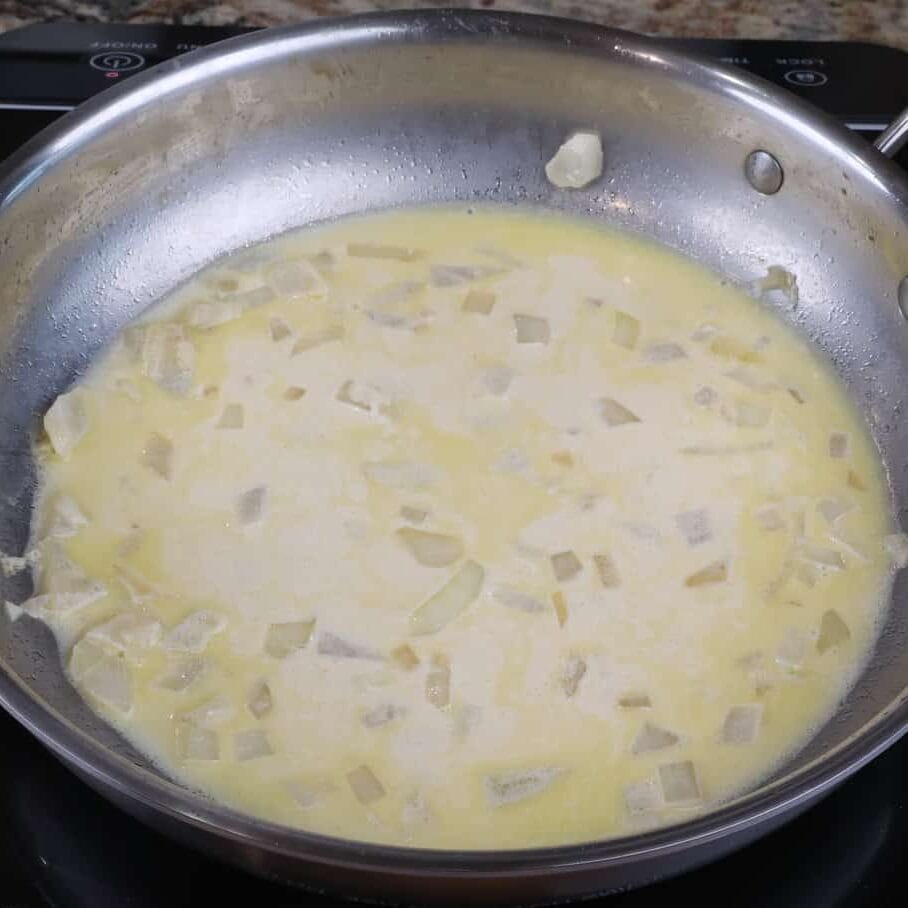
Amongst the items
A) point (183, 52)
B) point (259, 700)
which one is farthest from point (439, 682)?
point (183, 52)

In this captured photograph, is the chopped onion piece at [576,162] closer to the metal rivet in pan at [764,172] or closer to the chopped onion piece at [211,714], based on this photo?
the metal rivet in pan at [764,172]

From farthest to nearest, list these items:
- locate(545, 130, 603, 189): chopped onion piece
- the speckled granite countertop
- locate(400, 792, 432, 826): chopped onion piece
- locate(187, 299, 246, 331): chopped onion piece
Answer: the speckled granite countertop < locate(545, 130, 603, 189): chopped onion piece < locate(187, 299, 246, 331): chopped onion piece < locate(400, 792, 432, 826): chopped onion piece

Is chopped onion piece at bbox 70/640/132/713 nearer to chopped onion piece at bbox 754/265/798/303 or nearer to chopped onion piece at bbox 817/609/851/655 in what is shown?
chopped onion piece at bbox 817/609/851/655

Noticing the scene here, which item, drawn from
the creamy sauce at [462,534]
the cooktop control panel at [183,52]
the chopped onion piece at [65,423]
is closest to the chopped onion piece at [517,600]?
the creamy sauce at [462,534]

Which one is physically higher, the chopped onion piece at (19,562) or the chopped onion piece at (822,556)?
the chopped onion piece at (822,556)

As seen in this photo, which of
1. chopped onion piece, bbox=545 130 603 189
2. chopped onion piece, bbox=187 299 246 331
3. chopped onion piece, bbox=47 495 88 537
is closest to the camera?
chopped onion piece, bbox=47 495 88 537

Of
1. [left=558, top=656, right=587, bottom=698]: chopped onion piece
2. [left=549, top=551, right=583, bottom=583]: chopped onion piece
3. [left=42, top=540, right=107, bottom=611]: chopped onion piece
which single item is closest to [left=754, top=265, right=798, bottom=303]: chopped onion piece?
[left=549, top=551, right=583, bottom=583]: chopped onion piece

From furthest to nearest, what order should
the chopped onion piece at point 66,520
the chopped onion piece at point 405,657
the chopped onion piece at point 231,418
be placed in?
the chopped onion piece at point 231,418, the chopped onion piece at point 66,520, the chopped onion piece at point 405,657

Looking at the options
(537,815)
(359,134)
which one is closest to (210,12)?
(359,134)
